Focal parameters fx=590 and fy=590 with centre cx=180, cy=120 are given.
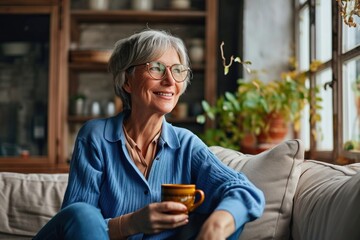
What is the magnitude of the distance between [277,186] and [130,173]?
1.59 feet

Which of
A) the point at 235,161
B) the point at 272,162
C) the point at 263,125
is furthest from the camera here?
the point at 263,125

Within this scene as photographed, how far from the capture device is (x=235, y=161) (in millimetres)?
2227

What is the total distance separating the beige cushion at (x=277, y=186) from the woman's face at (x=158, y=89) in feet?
1.24

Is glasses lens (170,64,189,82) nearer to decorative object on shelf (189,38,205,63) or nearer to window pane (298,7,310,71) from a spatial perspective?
window pane (298,7,310,71)

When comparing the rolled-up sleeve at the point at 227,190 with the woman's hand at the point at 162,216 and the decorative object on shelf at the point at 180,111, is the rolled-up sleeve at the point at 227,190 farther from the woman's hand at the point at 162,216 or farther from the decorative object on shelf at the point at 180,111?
the decorative object on shelf at the point at 180,111

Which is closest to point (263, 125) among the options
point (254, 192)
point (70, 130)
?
point (70, 130)

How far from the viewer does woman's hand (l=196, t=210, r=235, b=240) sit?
4.75 ft

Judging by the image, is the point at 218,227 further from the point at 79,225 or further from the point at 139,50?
the point at 139,50

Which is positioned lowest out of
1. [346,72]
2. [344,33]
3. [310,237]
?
[310,237]

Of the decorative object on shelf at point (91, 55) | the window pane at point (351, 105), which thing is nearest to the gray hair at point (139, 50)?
the window pane at point (351, 105)

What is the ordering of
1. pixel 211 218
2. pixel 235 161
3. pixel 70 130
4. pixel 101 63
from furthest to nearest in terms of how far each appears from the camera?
pixel 70 130
pixel 101 63
pixel 235 161
pixel 211 218

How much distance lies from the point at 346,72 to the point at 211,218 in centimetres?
174

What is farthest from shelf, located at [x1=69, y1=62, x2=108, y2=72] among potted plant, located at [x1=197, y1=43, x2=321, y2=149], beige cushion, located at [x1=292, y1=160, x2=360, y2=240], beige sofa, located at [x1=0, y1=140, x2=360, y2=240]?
beige cushion, located at [x1=292, y1=160, x2=360, y2=240]

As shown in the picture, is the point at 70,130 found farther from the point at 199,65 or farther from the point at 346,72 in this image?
the point at 346,72
